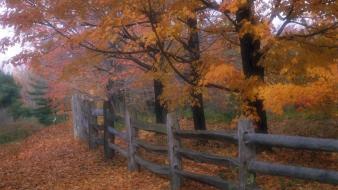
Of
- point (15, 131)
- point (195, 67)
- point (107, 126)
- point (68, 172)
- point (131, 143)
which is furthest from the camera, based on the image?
point (15, 131)

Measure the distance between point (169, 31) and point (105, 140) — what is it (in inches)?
211


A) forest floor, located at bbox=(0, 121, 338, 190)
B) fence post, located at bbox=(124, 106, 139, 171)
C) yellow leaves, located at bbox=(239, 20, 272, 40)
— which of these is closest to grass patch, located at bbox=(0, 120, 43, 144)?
forest floor, located at bbox=(0, 121, 338, 190)

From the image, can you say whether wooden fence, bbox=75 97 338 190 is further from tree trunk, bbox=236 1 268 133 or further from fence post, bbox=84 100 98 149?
fence post, bbox=84 100 98 149

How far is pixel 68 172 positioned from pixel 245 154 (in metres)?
6.89

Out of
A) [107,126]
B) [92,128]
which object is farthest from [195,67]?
[92,128]

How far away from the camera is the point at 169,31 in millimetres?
9023

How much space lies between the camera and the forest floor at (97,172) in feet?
30.9

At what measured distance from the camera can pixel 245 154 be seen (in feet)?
21.7

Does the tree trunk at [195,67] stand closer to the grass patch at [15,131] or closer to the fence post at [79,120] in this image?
the fence post at [79,120]

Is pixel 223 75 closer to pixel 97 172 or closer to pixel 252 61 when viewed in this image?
pixel 252 61

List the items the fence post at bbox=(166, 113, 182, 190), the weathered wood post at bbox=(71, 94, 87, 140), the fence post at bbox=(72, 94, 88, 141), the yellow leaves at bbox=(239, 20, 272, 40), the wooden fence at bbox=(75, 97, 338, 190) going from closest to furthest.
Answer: the wooden fence at bbox=(75, 97, 338, 190)
the yellow leaves at bbox=(239, 20, 272, 40)
the fence post at bbox=(166, 113, 182, 190)
the fence post at bbox=(72, 94, 88, 141)
the weathered wood post at bbox=(71, 94, 87, 140)

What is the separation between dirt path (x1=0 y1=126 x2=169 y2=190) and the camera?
1012 centimetres

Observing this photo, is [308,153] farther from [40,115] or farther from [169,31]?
[40,115]

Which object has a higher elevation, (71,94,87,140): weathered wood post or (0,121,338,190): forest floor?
(71,94,87,140): weathered wood post
